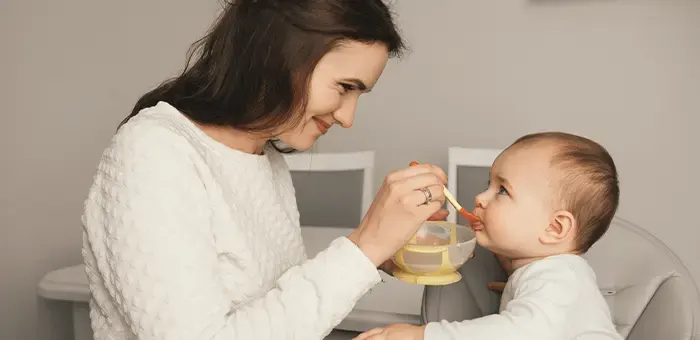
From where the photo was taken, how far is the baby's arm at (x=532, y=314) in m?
0.98

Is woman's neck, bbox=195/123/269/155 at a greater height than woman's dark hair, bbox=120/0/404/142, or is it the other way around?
woman's dark hair, bbox=120/0/404/142

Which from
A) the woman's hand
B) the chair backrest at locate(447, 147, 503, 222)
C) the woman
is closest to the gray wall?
the chair backrest at locate(447, 147, 503, 222)

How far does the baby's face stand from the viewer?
115 cm

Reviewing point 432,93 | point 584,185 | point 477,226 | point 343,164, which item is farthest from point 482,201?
point 432,93

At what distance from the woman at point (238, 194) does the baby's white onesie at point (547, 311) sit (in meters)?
0.18

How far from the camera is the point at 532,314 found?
1003 millimetres

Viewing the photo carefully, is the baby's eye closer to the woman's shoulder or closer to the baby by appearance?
the woman's shoulder

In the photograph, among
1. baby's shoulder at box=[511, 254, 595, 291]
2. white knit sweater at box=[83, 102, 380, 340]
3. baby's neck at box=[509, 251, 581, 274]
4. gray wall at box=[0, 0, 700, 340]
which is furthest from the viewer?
gray wall at box=[0, 0, 700, 340]

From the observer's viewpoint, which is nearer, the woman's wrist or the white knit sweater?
the white knit sweater

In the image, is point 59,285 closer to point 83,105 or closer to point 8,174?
point 8,174

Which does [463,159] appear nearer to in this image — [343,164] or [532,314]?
[343,164]

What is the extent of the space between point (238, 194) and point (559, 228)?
580mm

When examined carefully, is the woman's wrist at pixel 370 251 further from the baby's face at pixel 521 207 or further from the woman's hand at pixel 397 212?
the baby's face at pixel 521 207

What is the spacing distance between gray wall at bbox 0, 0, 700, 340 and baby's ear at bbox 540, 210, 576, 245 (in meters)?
1.41
